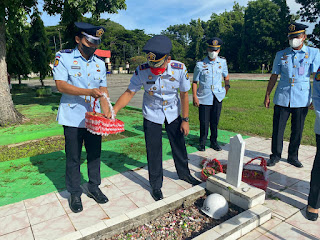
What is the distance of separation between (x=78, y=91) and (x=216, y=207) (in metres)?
2.08

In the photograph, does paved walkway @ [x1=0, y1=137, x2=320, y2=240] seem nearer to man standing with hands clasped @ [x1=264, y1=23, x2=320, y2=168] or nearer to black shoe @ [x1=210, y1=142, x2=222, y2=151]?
man standing with hands clasped @ [x1=264, y1=23, x2=320, y2=168]

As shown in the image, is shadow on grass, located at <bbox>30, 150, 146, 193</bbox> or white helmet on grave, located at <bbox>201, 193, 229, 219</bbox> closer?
white helmet on grave, located at <bbox>201, 193, 229, 219</bbox>

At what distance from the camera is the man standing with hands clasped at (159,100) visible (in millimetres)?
3193

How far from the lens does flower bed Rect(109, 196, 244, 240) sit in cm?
273

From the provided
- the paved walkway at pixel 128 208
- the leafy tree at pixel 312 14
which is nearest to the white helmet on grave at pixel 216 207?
the paved walkway at pixel 128 208

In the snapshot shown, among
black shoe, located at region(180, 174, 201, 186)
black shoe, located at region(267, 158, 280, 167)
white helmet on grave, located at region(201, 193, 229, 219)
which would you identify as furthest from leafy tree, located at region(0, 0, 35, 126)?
black shoe, located at region(267, 158, 280, 167)

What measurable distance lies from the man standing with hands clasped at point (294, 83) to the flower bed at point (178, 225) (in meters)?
2.03

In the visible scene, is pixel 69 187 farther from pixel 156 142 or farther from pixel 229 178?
pixel 229 178

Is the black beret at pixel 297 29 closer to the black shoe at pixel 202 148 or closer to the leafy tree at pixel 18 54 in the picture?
the black shoe at pixel 202 148

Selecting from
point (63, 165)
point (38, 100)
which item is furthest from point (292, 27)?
point (38, 100)

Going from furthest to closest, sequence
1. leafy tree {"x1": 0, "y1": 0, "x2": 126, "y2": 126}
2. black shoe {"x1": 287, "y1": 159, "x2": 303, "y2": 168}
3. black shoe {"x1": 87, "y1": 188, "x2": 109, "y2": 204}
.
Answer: leafy tree {"x1": 0, "y1": 0, "x2": 126, "y2": 126}, black shoe {"x1": 287, "y1": 159, "x2": 303, "y2": 168}, black shoe {"x1": 87, "y1": 188, "x2": 109, "y2": 204}

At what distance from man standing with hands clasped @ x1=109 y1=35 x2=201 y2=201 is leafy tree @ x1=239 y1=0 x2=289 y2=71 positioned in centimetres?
4324

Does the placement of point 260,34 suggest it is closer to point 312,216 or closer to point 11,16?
point 11,16

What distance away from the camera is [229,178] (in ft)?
10.7
